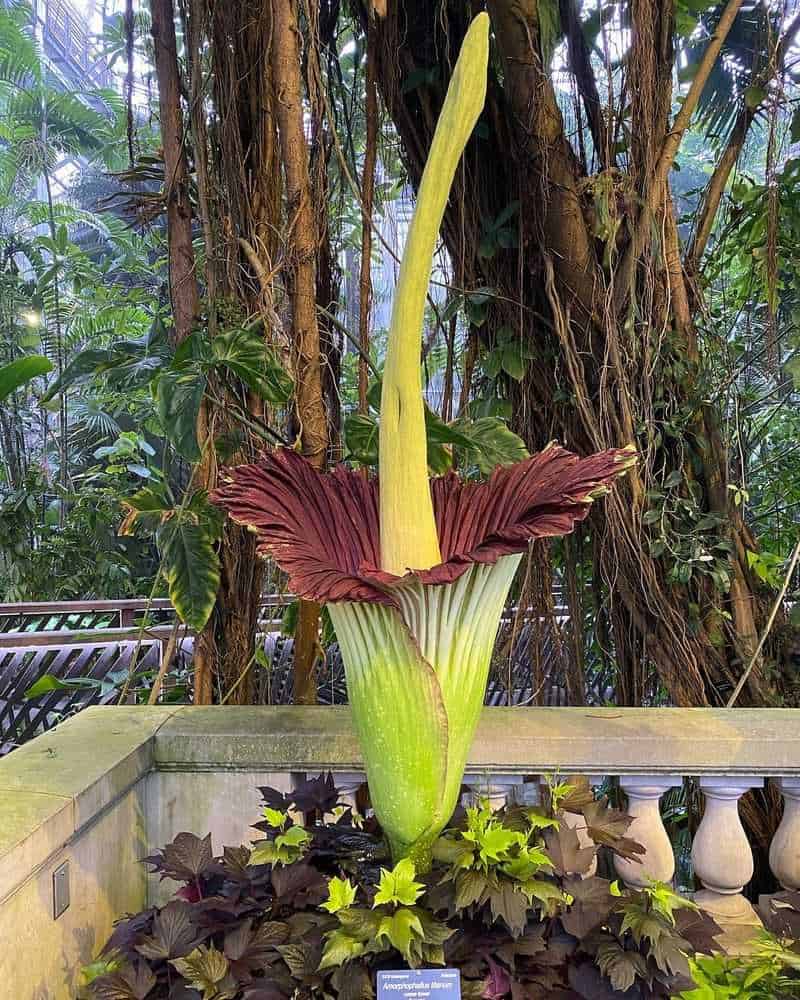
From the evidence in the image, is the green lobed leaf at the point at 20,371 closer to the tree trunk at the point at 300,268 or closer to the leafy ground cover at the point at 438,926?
the tree trunk at the point at 300,268

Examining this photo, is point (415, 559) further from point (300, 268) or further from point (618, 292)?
point (618, 292)

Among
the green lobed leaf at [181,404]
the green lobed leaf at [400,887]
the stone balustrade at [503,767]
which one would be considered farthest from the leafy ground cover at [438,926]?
the green lobed leaf at [181,404]

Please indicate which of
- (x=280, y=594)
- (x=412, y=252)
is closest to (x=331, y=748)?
(x=280, y=594)

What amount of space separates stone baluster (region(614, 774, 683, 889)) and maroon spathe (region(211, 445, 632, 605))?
57 cm

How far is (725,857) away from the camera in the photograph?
1280mm

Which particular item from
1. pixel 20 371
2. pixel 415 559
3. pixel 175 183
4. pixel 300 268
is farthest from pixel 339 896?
pixel 20 371

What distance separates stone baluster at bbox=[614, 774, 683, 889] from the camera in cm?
128

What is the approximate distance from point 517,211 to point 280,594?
43.3 inches

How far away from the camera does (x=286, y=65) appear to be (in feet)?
4.92

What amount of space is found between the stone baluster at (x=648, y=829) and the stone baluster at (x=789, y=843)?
18 cm

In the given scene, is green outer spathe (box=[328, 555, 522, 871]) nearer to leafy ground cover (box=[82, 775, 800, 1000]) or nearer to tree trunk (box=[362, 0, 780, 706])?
leafy ground cover (box=[82, 775, 800, 1000])

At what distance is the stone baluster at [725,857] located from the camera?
1.28 meters

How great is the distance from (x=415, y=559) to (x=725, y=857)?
829 millimetres

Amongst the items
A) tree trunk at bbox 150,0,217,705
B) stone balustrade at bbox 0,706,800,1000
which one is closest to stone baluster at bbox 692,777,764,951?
stone balustrade at bbox 0,706,800,1000
